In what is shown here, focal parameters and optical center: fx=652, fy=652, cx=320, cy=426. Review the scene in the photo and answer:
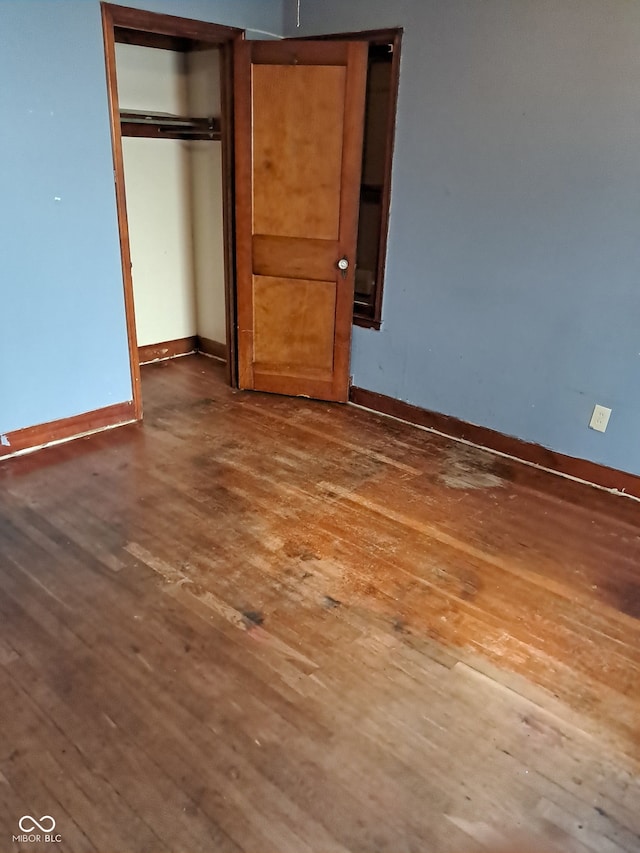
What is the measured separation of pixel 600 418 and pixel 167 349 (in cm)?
314

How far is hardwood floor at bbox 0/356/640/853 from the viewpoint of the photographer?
162 cm

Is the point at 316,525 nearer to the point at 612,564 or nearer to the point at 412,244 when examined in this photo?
the point at 612,564

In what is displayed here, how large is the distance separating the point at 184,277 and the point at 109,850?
4.07 meters

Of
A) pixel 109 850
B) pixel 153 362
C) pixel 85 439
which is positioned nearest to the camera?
pixel 109 850

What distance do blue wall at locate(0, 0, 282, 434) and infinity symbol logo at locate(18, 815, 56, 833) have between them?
7.05ft

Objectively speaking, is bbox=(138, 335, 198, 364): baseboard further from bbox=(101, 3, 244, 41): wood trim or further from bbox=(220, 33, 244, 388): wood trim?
bbox=(101, 3, 244, 41): wood trim

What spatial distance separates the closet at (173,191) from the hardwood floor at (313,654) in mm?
1723

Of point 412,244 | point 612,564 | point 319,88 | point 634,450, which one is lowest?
point 612,564

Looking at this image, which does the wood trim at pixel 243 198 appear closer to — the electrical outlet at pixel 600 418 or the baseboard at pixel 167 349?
the baseboard at pixel 167 349

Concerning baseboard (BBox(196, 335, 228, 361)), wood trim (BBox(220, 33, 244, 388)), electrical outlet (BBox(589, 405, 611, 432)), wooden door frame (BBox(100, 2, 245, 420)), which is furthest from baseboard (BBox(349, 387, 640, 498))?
baseboard (BBox(196, 335, 228, 361))

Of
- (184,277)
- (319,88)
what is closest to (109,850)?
(319,88)

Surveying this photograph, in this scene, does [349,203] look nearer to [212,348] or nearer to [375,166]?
[375,166]

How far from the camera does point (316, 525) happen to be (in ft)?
9.31

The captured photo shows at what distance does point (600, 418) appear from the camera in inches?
127
